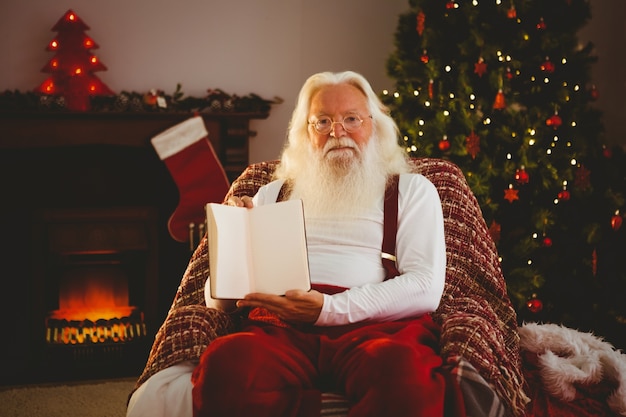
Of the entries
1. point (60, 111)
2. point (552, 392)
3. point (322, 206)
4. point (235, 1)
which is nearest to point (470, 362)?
point (552, 392)

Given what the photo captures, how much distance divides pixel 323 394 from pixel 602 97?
3053mm

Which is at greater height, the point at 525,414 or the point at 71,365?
the point at 525,414

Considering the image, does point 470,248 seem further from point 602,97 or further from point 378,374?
point 602,97

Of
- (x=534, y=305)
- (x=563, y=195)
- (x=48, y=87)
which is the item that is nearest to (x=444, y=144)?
(x=563, y=195)

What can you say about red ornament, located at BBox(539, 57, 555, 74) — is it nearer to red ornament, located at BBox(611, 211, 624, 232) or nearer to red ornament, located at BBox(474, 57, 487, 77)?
red ornament, located at BBox(474, 57, 487, 77)

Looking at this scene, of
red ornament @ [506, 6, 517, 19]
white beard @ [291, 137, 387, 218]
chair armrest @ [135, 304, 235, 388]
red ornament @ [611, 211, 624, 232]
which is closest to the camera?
chair armrest @ [135, 304, 235, 388]

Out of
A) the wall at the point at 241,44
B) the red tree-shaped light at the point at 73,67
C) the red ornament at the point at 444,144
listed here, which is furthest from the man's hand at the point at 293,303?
the wall at the point at 241,44

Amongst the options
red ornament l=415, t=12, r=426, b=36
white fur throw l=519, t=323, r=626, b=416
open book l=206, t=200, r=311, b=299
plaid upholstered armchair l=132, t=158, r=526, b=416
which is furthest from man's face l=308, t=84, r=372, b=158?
red ornament l=415, t=12, r=426, b=36

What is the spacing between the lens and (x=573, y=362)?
1781 mm

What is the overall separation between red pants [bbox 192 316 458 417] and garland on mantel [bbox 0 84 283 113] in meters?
2.23

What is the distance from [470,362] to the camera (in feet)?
5.12

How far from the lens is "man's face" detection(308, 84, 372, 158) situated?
2.04 metres

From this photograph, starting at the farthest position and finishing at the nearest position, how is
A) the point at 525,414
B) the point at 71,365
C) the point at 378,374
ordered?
the point at 71,365
the point at 525,414
the point at 378,374

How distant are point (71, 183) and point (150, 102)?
25.5 inches
